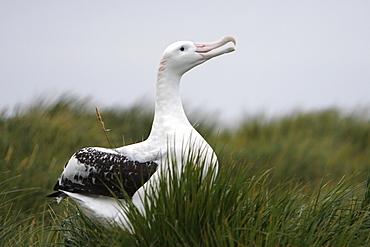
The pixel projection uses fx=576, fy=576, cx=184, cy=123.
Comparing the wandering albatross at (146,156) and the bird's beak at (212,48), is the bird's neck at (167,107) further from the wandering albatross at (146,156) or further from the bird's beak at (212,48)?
the bird's beak at (212,48)

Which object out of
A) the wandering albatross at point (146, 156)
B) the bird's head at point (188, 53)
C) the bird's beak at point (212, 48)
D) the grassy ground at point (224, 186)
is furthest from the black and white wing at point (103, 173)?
the bird's beak at point (212, 48)

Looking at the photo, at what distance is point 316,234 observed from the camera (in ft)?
12.0

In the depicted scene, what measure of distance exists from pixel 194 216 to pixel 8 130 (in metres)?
5.84

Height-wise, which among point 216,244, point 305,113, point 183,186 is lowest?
point 305,113

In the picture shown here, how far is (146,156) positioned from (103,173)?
36 cm

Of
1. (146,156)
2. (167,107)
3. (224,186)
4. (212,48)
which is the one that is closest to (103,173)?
(146,156)

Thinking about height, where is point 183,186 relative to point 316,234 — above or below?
above

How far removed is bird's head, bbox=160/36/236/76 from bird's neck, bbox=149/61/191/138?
0.05 m

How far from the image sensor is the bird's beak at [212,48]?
15.8ft

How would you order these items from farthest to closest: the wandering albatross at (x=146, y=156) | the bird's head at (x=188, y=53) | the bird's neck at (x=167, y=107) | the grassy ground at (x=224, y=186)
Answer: the bird's head at (x=188, y=53) < the bird's neck at (x=167, y=107) < the wandering albatross at (x=146, y=156) < the grassy ground at (x=224, y=186)

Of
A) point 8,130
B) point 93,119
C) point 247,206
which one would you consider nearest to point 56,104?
point 93,119

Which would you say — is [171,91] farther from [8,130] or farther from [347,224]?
[8,130]

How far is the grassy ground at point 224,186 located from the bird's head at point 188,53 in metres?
0.71

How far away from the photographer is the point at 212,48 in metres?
4.84
